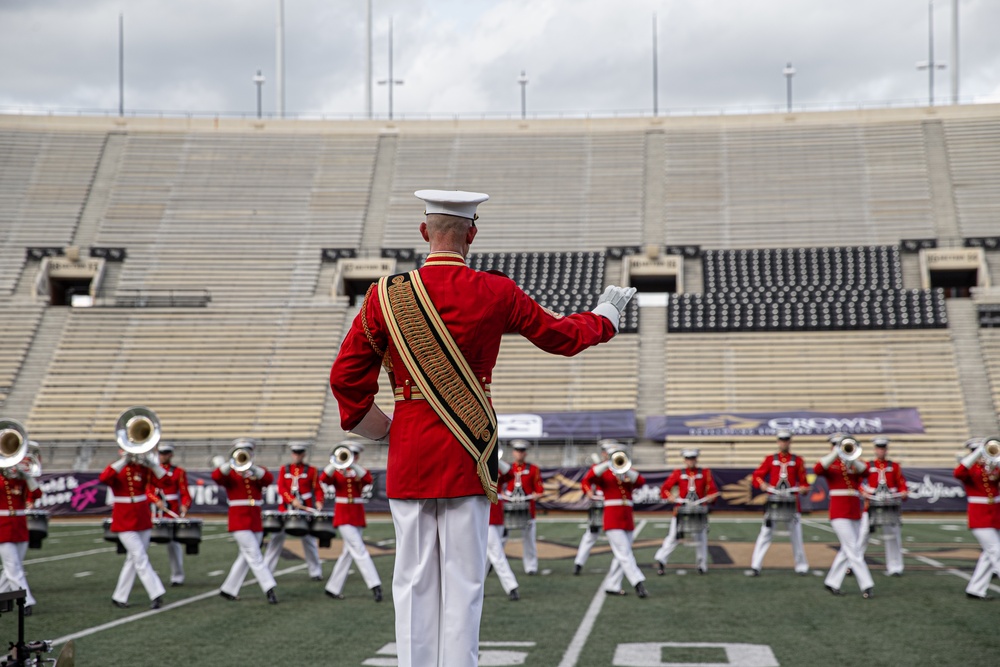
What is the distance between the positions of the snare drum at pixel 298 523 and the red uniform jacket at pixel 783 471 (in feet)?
18.8

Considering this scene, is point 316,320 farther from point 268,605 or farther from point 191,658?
point 191,658

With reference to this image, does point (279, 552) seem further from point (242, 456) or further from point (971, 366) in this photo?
point (971, 366)

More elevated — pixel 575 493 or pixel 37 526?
pixel 37 526

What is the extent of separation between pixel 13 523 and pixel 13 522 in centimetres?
1

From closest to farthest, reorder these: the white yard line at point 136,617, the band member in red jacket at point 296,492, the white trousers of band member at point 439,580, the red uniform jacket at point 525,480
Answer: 1. the white trousers of band member at point 439,580
2. the white yard line at point 136,617
3. the band member in red jacket at point 296,492
4. the red uniform jacket at point 525,480

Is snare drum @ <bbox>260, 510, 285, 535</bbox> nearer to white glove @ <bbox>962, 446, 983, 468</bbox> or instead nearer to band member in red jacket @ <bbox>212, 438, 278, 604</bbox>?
band member in red jacket @ <bbox>212, 438, 278, 604</bbox>

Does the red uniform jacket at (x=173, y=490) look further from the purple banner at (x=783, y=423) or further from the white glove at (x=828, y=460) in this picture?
the purple banner at (x=783, y=423)

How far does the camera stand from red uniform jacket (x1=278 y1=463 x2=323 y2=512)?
12.0 meters

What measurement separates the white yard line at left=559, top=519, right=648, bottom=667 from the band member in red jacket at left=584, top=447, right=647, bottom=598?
258mm

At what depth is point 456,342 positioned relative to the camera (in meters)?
3.45

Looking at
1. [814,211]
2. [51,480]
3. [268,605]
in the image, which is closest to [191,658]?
[268,605]

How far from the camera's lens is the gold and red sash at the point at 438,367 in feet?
11.3

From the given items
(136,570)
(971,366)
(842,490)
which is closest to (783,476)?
(842,490)

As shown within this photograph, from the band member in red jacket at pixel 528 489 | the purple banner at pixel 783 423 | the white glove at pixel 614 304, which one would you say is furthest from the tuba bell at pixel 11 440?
the purple banner at pixel 783 423
